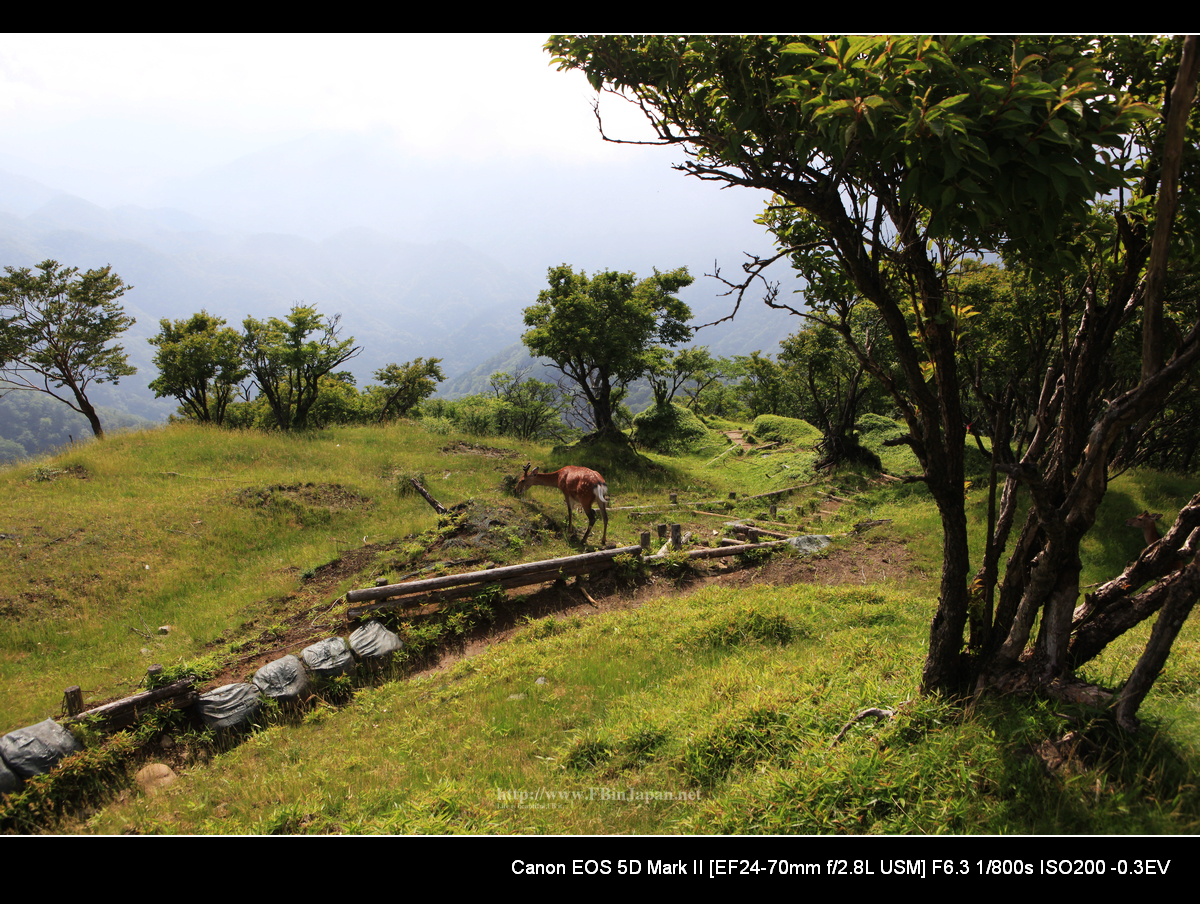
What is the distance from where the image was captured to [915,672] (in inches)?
Answer: 188

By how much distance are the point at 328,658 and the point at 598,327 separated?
51.7 feet

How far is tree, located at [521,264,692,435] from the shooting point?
817 inches

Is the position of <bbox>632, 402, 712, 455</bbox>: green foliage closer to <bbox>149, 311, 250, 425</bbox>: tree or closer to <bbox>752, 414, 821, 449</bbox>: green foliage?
<bbox>752, 414, 821, 449</bbox>: green foliage

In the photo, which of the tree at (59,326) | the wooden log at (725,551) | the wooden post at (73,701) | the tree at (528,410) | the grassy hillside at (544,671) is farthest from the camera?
the tree at (528,410)

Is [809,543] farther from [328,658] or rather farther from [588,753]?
[328,658]

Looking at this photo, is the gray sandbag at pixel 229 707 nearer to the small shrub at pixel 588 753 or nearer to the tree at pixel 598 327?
the small shrub at pixel 588 753

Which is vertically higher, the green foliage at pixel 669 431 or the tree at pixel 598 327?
the tree at pixel 598 327

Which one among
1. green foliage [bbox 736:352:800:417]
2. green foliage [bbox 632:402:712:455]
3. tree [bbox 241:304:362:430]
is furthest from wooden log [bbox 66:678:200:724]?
green foliage [bbox 736:352:800:417]

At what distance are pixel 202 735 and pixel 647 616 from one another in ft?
19.3

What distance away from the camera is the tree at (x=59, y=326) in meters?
21.7

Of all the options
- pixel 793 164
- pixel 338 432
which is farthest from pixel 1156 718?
pixel 338 432

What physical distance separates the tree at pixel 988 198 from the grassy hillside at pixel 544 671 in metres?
0.75

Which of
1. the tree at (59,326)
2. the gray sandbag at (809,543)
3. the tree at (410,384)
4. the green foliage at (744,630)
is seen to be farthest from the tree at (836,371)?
the tree at (59,326)

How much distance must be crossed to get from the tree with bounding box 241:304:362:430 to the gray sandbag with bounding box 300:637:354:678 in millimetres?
16532
